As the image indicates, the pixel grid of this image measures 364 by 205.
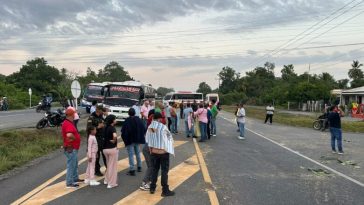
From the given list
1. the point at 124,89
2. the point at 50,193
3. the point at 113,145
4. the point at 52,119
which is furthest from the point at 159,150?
the point at 124,89

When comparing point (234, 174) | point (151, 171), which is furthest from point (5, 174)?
point (234, 174)

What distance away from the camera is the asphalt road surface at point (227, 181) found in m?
7.91

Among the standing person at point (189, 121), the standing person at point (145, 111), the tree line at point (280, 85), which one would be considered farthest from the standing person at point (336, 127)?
the tree line at point (280, 85)

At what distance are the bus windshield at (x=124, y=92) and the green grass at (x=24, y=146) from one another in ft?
31.3

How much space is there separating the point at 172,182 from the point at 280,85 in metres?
84.4

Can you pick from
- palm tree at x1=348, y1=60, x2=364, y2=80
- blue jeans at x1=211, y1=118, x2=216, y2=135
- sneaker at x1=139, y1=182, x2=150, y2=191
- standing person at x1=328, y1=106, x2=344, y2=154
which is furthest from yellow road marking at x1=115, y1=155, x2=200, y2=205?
palm tree at x1=348, y1=60, x2=364, y2=80

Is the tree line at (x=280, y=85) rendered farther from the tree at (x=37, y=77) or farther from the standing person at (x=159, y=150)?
the standing person at (x=159, y=150)

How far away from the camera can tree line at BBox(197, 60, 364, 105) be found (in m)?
65.1

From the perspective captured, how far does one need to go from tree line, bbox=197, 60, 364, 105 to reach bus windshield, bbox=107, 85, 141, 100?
41193 millimetres

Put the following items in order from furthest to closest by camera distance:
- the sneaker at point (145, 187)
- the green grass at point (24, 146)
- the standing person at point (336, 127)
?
the standing person at point (336, 127), the green grass at point (24, 146), the sneaker at point (145, 187)

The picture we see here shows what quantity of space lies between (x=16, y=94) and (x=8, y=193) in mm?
54769

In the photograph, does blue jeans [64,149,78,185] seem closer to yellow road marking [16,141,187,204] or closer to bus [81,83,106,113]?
yellow road marking [16,141,187,204]

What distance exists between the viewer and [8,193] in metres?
8.39

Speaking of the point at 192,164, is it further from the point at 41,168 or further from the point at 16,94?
the point at 16,94
